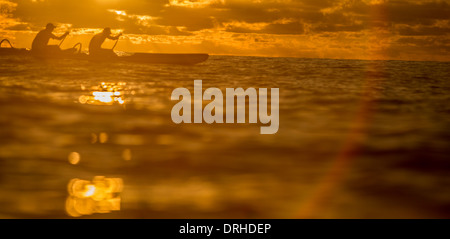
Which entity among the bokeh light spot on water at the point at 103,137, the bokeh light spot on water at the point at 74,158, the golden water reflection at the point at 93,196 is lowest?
the golden water reflection at the point at 93,196

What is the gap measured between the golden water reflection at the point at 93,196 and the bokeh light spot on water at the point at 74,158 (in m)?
0.84

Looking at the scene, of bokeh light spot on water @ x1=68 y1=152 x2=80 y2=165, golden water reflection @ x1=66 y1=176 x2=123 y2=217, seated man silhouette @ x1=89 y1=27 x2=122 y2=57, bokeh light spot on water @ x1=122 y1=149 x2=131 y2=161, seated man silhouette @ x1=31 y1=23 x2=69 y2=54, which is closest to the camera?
golden water reflection @ x1=66 y1=176 x2=123 y2=217

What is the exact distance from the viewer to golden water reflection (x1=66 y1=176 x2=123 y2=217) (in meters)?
4.54

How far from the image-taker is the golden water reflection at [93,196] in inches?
179

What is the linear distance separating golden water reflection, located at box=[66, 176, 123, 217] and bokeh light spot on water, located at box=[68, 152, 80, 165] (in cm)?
84

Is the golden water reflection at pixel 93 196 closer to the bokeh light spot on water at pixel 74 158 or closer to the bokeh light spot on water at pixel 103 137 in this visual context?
the bokeh light spot on water at pixel 74 158

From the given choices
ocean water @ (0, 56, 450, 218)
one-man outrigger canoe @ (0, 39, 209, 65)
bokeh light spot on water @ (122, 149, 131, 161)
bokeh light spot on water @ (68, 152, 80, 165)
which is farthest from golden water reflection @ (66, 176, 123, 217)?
one-man outrigger canoe @ (0, 39, 209, 65)

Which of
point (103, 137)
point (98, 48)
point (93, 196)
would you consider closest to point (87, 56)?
point (98, 48)

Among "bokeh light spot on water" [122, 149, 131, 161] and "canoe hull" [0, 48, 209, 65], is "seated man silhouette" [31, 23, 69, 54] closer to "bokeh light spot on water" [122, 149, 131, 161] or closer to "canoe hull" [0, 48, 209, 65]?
"canoe hull" [0, 48, 209, 65]

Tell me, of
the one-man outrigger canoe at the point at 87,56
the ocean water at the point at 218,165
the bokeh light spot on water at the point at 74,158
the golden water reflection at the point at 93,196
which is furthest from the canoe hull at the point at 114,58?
the golden water reflection at the point at 93,196

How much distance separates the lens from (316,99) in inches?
559

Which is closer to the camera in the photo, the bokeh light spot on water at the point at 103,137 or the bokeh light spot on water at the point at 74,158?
the bokeh light spot on water at the point at 74,158

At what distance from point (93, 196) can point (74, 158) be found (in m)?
1.67
